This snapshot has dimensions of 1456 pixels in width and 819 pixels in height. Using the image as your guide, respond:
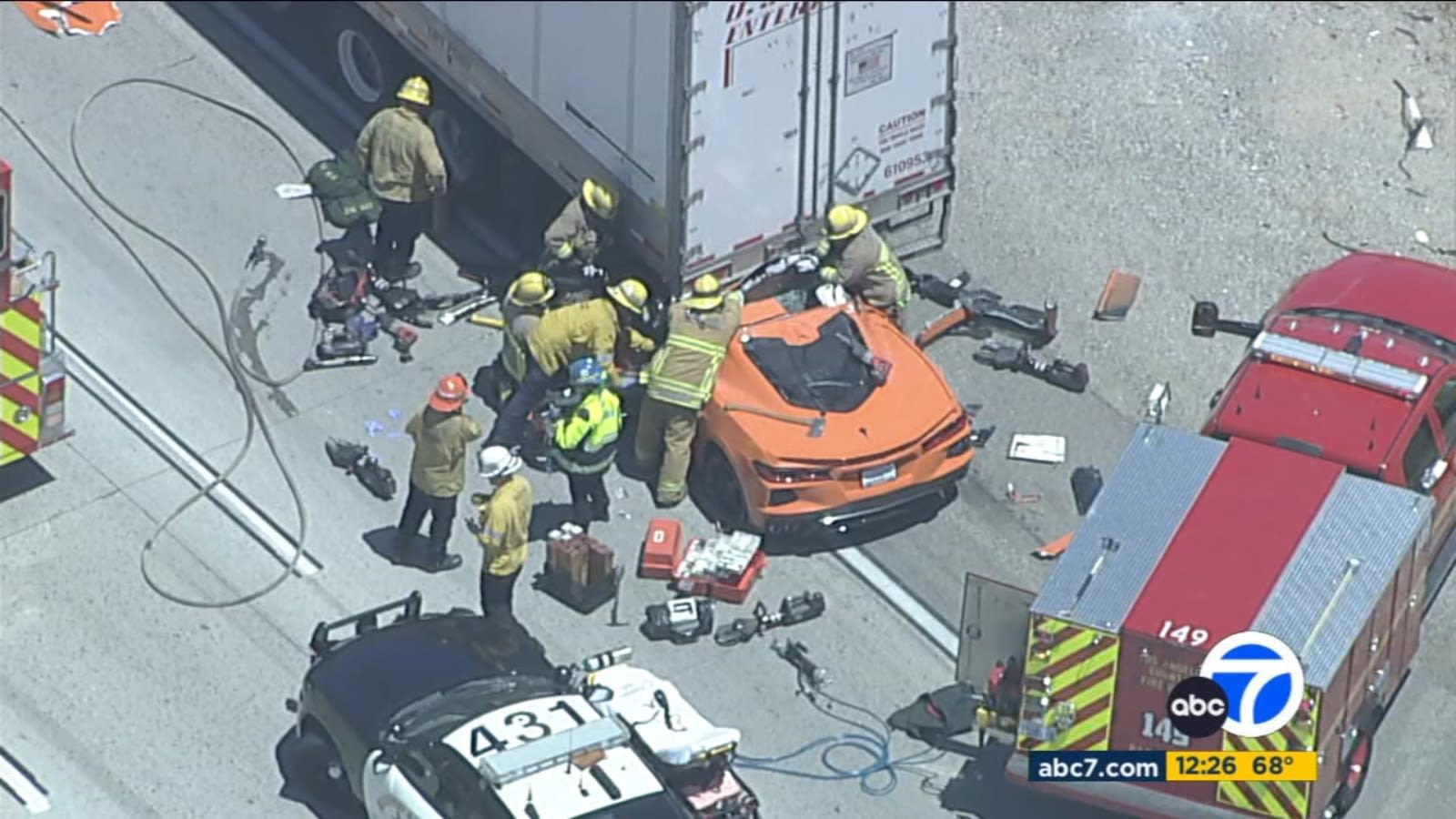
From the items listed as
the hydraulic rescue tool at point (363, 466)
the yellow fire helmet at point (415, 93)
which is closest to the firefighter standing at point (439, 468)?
the hydraulic rescue tool at point (363, 466)

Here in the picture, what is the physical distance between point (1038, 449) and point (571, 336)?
11.4 feet

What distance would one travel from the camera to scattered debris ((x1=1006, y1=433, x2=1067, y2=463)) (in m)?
23.1

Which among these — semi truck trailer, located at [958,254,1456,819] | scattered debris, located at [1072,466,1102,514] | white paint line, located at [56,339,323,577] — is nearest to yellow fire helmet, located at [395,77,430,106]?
white paint line, located at [56,339,323,577]

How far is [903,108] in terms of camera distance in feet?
77.7

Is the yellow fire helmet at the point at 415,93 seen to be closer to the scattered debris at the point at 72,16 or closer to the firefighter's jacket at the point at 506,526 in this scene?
the scattered debris at the point at 72,16

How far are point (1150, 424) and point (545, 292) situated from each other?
4649mm

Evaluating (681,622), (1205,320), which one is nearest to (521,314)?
(681,622)

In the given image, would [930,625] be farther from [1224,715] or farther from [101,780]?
[101,780]

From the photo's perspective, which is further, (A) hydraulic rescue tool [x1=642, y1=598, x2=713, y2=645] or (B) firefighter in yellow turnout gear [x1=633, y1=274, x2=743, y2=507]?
(B) firefighter in yellow turnout gear [x1=633, y1=274, x2=743, y2=507]

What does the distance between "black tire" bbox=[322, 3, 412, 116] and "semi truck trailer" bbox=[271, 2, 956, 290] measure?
3.33 feet

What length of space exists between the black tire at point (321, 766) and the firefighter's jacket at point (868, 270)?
18.2ft

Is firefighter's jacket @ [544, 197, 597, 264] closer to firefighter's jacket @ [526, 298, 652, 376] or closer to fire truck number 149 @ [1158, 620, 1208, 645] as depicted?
firefighter's jacket @ [526, 298, 652, 376]

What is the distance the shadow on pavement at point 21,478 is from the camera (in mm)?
22234

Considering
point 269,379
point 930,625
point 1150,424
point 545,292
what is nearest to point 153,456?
point 269,379
